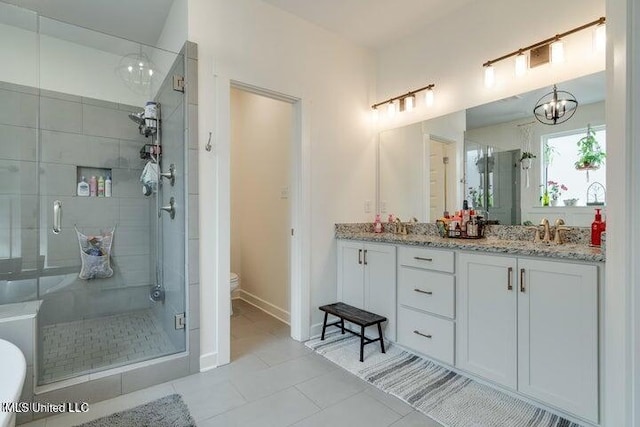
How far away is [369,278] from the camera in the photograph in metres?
2.66

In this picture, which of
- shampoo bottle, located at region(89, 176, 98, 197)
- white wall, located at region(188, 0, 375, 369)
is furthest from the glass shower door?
white wall, located at region(188, 0, 375, 369)

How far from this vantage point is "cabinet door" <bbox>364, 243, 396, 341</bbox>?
248cm

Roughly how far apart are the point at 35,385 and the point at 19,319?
0.39 meters

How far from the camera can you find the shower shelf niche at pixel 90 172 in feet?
9.21

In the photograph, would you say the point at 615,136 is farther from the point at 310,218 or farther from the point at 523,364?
the point at 310,218

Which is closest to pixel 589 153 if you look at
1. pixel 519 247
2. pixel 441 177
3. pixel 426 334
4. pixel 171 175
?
pixel 519 247

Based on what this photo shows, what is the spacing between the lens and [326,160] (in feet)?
9.40

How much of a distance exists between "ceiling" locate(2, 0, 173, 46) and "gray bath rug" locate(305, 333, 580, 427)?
10.3 ft

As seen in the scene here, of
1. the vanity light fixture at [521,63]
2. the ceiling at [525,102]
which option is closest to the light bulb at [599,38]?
the ceiling at [525,102]

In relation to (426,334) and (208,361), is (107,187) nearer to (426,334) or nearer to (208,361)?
(208,361)

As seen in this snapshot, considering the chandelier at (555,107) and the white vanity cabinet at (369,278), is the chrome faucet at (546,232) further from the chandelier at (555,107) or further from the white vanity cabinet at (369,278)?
the white vanity cabinet at (369,278)

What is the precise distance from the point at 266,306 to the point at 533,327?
8.39ft

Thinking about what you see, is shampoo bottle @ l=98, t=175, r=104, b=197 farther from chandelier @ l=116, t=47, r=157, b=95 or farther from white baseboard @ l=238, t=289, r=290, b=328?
white baseboard @ l=238, t=289, r=290, b=328

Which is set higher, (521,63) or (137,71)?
(137,71)
